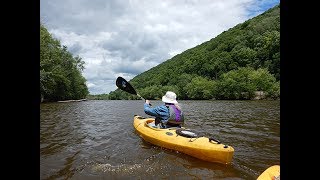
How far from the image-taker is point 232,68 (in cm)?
8112

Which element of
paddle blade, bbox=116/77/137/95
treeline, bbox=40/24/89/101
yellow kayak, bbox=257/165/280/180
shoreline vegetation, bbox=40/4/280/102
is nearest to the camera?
yellow kayak, bbox=257/165/280/180

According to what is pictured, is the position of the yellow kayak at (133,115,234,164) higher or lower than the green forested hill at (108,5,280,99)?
lower

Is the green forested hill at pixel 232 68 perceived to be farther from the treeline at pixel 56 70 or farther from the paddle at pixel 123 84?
the paddle at pixel 123 84

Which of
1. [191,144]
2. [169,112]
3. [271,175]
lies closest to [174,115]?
[169,112]

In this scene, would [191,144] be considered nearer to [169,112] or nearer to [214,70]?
[169,112]

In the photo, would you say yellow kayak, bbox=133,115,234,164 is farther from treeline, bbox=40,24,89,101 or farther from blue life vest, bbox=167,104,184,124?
treeline, bbox=40,24,89,101

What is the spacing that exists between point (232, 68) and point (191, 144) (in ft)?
257

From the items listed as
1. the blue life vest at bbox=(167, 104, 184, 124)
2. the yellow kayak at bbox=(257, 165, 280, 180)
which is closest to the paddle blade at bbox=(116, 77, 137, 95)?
the blue life vest at bbox=(167, 104, 184, 124)

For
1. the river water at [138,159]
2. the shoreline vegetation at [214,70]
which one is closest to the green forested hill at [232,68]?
the shoreline vegetation at [214,70]

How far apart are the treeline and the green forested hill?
28.9 meters

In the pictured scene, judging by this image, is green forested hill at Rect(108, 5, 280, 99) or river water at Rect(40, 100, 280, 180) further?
green forested hill at Rect(108, 5, 280, 99)

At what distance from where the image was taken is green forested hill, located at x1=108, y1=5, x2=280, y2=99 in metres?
54.7

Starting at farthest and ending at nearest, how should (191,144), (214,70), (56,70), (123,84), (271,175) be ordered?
(214,70), (56,70), (123,84), (191,144), (271,175)
